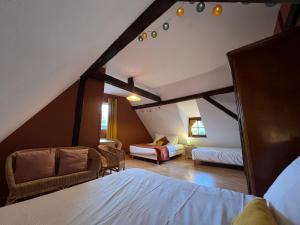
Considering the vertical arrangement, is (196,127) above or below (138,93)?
below

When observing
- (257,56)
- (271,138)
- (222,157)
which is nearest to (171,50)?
(257,56)

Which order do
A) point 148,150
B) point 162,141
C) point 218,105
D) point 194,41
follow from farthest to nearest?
point 162,141 < point 148,150 < point 218,105 < point 194,41

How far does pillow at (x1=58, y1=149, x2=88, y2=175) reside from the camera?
2350 mm

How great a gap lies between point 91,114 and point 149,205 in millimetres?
2580

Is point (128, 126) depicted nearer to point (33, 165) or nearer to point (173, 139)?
point (173, 139)

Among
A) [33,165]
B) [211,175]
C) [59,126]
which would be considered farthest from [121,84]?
[211,175]

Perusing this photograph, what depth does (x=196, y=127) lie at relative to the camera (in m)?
5.62

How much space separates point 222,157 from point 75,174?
12.0 feet

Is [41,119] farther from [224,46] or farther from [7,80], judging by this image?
[224,46]

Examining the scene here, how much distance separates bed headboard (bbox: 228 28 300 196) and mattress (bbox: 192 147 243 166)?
9.44 ft

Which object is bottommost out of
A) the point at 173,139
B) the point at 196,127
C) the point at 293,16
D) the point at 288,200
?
the point at 288,200

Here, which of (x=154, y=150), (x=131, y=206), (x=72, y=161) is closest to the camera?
(x=131, y=206)

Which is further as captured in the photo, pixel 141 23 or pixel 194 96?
pixel 194 96

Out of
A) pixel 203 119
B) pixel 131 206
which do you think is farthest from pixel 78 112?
pixel 203 119
